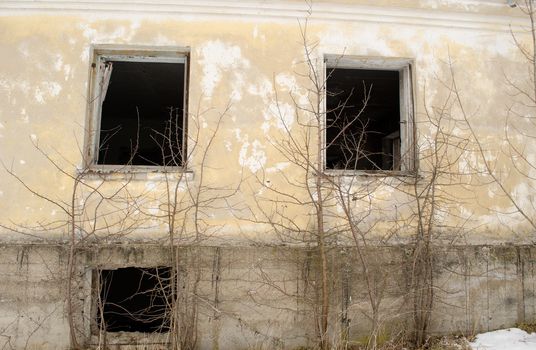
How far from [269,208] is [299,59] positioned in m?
1.88

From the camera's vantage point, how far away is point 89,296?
509 centimetres

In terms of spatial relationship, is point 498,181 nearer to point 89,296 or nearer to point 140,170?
point 140,170

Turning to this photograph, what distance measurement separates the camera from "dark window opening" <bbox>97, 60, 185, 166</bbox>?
5.85 metres

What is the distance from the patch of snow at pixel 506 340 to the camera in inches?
193

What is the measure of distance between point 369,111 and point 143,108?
5.21 metres

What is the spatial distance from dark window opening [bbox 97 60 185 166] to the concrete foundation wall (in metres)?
1.33

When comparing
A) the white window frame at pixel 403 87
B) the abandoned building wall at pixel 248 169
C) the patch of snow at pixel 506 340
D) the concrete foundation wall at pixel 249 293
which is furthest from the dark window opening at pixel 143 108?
the patch of snow at pixel 506 340

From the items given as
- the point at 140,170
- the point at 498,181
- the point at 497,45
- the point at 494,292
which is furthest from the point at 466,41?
the point at 140,170

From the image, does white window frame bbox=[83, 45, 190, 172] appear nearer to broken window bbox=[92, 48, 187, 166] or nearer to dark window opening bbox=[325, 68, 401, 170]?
broken window bbox=[92, 48, 187, 166]

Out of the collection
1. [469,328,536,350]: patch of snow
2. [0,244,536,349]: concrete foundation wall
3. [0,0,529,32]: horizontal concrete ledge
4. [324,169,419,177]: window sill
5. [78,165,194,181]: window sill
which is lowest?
[469,328,536,350]: patch of snow

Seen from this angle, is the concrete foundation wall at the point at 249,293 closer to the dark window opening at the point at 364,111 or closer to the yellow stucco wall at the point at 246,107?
the yellow stucco wall at the point at 246,107

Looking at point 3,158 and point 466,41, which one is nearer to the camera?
point 3,158

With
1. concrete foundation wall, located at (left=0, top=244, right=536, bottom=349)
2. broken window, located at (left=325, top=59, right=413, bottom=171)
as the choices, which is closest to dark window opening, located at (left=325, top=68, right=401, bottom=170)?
broken window, located at (left=325, top=59, right=413, bottom=171)

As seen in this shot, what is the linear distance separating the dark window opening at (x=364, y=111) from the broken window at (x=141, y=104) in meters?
2.17
